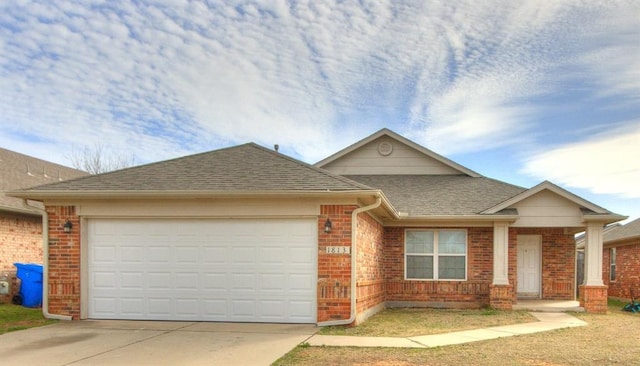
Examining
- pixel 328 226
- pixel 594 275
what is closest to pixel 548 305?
pixel 594 275

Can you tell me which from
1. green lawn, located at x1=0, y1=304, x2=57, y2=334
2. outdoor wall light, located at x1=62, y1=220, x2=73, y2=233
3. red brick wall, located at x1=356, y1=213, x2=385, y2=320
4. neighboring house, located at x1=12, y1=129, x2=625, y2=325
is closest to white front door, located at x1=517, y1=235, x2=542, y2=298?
red brick wall, located at x1=356, y1=213, x2=385, y2=320

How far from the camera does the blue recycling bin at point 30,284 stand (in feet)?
46.6

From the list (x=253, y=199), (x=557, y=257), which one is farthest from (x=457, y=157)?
(x=253, y=199)

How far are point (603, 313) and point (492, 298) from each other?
9.70ft

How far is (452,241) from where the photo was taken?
15.4 metres

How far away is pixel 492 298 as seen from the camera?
14.4 meters

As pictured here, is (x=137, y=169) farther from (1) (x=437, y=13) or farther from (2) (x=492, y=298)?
(2) (x=492, y=298)

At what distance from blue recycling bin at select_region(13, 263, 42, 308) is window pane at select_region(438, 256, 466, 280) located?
1100 cm

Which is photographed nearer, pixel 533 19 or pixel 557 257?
pixel 533 19

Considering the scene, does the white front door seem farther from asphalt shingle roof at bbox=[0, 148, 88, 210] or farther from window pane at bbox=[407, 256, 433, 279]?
asphalt shingle roof at bbox=[0, 148, 88, 210]

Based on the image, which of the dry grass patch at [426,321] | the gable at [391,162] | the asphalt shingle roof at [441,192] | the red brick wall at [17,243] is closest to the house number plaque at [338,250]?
the dry grass patch at [426,321]

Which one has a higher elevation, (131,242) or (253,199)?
(253,199)

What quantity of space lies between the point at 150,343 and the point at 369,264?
5.51 metres

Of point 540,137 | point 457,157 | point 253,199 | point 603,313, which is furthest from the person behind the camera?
point 457,157
